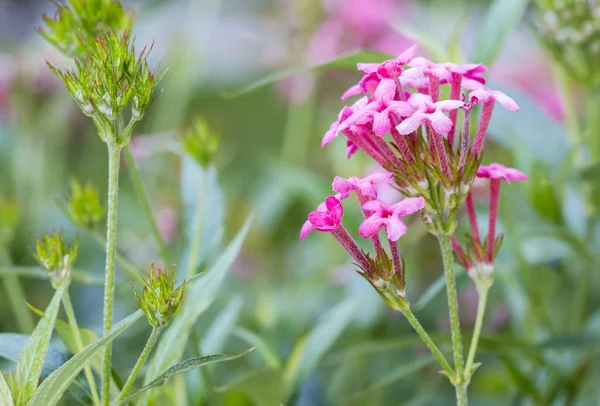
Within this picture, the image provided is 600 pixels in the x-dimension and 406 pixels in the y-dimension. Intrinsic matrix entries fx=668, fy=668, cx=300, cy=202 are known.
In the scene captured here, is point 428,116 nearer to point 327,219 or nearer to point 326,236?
point 327,219

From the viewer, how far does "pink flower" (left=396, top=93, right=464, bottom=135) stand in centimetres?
36

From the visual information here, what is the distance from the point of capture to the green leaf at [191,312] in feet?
1.45

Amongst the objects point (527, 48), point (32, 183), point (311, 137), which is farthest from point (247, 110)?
point (32, 183)

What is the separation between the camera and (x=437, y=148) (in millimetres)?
384

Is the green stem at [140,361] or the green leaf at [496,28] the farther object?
the green leaf at [496,28]

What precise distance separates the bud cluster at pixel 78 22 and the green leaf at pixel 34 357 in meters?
0.20

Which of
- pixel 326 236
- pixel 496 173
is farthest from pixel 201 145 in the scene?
pixel 326 236

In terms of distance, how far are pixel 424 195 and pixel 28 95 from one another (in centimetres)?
93

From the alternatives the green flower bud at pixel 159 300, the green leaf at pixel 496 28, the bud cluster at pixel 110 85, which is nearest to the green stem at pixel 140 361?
the green flower bud at pixel 159 300

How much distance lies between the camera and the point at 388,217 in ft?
1.23

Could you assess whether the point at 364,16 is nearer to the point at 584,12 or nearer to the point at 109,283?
the point at 584,12

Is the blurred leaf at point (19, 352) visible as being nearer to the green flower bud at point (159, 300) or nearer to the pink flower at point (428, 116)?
the green flower bud at point (159, 300)

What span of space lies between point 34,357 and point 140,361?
64 millimetres

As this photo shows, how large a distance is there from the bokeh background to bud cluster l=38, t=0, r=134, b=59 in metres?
0.11
